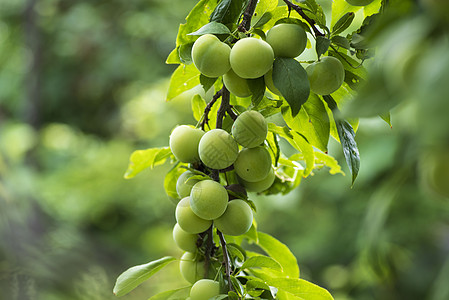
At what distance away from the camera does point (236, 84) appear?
12.6 inches

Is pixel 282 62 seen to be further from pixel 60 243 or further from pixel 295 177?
pixel 60 243

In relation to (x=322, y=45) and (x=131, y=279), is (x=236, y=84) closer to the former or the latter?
(x=322, y=45)

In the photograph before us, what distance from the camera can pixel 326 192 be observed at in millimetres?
2047

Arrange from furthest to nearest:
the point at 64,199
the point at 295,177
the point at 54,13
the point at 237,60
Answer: the point at 54,13, the point at 64,199, the point at 295,177, the point at 237,60

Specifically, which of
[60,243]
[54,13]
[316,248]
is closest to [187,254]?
[60,243]

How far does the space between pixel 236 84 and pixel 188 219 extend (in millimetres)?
107

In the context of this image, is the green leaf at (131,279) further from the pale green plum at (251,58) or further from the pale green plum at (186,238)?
the pale green plum at (251,58)

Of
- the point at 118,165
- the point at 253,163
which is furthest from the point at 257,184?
the point at 118,165

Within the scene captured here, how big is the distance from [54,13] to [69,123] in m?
0.67

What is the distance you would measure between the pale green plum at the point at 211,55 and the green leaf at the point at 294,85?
0.13ft

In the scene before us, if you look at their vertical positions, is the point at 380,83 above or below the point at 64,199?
above

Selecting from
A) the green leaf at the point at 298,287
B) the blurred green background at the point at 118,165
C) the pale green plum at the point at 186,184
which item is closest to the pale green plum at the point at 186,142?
the pale green plum at the point at 186,184

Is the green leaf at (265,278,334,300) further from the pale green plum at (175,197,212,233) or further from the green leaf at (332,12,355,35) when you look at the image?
the green leaf at (332,12,355,35)

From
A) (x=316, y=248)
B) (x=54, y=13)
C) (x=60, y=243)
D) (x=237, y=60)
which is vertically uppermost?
(x=237, y=60)
